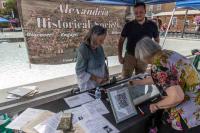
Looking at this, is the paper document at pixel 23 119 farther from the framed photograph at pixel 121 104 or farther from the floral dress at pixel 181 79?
the floral dress at pixel 181 79

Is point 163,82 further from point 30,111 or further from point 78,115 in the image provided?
point 30,111

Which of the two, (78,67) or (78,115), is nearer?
(78,115)

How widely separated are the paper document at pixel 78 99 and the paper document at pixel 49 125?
0.23 meters

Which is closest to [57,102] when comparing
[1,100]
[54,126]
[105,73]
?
[54,126]

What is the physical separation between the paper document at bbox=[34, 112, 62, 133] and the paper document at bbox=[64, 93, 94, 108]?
23cm

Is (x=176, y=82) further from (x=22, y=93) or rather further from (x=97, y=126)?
(x=22, y=93)

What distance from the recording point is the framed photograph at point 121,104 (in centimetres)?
132

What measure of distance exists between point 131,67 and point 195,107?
166 centimetres

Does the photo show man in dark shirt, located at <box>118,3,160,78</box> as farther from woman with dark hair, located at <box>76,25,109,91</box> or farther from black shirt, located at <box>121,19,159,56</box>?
woman with dark hair, located at <box>76,25,109,91</box>

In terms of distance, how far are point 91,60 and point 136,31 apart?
3.51ft

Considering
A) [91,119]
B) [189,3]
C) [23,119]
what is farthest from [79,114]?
[189,3]

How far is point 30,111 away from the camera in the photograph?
4.48ft

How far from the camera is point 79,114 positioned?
51.9 inches

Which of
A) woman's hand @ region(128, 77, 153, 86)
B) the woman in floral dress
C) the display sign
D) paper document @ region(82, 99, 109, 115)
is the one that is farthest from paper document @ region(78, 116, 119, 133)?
the display sign
